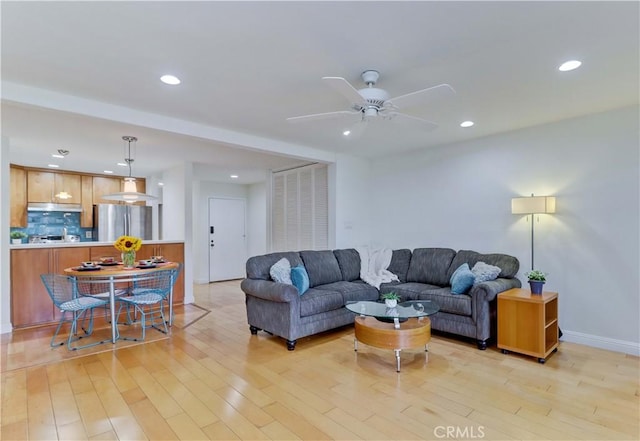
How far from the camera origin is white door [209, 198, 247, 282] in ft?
25.9

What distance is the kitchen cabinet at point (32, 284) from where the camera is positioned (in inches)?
167

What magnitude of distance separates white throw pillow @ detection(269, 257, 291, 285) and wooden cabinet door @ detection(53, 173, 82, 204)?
5077 millimetres

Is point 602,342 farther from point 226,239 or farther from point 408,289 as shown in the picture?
point 226,239

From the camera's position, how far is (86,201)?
6781 mm

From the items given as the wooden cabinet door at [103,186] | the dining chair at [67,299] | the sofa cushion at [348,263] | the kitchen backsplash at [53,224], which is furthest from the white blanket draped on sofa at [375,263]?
the kitchen backsplash at [53,224]

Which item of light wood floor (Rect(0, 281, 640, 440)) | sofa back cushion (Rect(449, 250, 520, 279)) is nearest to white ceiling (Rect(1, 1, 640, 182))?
sofa back cushion (Rect(449, 250, 520, 279))

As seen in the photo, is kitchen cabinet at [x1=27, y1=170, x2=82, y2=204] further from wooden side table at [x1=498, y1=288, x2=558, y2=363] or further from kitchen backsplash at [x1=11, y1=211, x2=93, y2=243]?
wooden side table at [x1=498, y1=288, x2=558, y2=363]

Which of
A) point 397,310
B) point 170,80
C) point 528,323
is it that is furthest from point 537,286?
point 170,80

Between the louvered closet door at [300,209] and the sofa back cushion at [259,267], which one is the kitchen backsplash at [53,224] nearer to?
the louvered closet door at [300,209]

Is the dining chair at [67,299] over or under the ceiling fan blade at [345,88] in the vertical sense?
under

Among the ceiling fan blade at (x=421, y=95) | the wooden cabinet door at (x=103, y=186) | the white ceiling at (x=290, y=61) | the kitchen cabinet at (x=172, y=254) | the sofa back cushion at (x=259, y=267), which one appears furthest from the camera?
the wooden cabinet door at (x=103, y=186)

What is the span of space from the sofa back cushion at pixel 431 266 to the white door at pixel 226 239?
4.78m

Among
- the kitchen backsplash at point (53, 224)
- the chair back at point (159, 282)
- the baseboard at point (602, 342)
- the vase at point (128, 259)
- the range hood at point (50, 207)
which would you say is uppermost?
the range hood at point (50, 207)

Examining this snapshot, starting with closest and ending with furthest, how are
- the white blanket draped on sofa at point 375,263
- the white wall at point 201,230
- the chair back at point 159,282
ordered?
the chair back at point 159,282 → the white blanket draped on sofa at point 375,263 → the white wall at point 201,230
